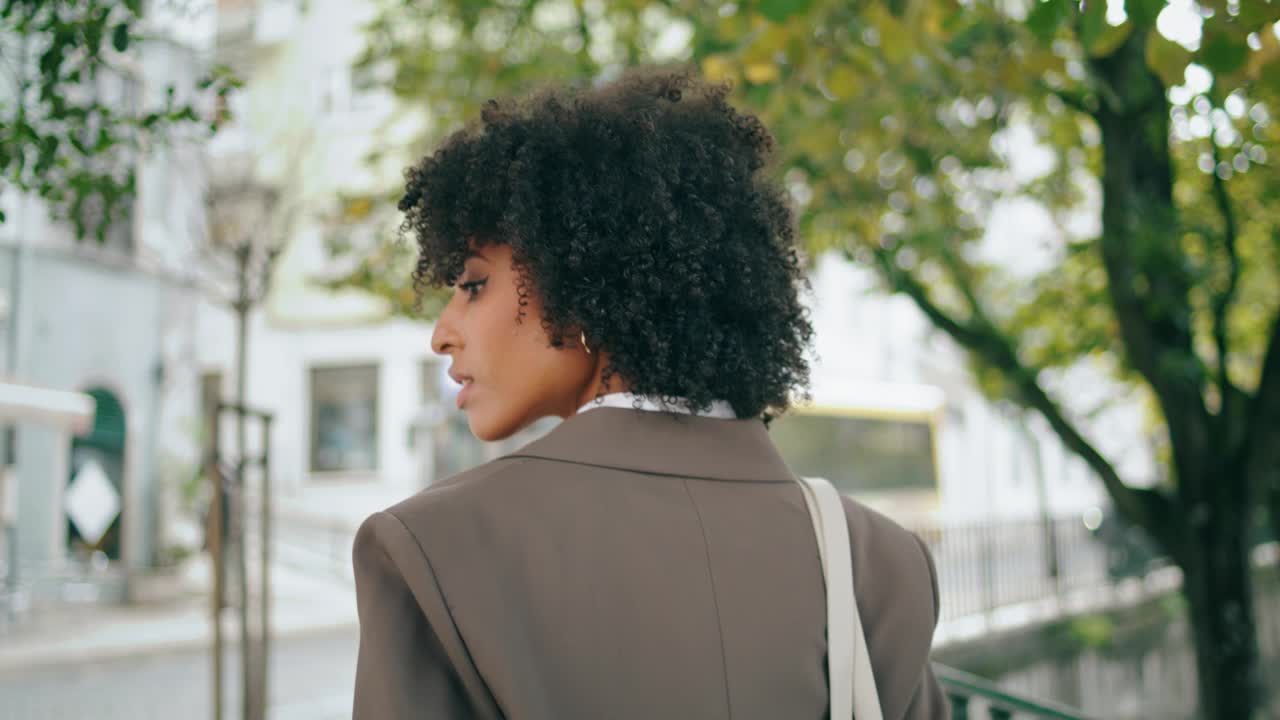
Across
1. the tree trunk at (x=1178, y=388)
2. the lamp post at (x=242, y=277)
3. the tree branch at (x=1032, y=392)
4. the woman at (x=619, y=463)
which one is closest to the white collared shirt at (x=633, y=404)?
the woman at (x=619, y=463)

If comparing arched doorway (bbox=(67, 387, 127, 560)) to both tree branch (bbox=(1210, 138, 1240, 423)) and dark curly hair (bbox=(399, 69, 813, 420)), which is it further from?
dark curly hair (bbox=(399, 69, 813, 420))

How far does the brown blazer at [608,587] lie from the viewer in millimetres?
1123

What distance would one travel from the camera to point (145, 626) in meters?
13.8

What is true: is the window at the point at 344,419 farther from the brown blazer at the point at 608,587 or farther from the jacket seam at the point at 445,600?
the jacket seam at the point at 445,600

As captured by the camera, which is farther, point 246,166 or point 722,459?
point 246,166

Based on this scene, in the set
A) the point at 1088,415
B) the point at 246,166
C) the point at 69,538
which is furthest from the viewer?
the point at 69,538

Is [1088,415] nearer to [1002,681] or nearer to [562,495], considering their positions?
[1002,681]

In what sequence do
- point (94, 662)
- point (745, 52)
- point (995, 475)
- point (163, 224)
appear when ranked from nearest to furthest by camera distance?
point (745, 52), point (94, 662), point (163, 224), point (995, 475)

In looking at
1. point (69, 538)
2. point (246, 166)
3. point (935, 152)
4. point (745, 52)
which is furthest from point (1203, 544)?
point (69, 538)

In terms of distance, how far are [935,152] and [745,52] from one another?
9.07 ft

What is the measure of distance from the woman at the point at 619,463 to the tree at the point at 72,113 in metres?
1.55

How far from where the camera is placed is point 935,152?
5.91m

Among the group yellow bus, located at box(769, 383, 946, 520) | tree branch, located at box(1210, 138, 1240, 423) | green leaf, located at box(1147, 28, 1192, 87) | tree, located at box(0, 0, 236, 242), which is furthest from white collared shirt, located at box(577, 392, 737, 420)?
yellow bus, located at box(769, 383, 946, 520)

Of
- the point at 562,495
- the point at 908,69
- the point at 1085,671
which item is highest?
the point at 908,69
